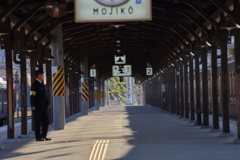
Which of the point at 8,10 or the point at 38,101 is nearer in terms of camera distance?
the point at 38,101

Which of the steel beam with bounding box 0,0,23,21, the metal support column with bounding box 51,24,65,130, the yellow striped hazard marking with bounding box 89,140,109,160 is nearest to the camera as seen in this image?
the yellow striped hazard marking with bounding box 89,140,109,160

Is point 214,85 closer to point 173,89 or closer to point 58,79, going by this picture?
point 58,79

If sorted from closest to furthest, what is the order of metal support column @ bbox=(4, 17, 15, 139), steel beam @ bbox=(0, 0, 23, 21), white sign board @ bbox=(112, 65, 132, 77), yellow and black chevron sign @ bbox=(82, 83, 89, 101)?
steel beam @ bbox=(0, 0, 23, 21) < metal support column @ bbox=(4, 17, 15, 139) < yellow and black chevron sign @ bbox=(82, 83, 89, 101) < white sign board @ bbox=(112, 65, 132, 77)

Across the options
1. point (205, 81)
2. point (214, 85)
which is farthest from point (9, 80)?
point (205, 81)

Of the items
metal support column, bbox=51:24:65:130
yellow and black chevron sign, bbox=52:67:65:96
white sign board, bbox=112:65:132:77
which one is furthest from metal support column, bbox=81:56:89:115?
yellow and black chevron sign, bbox=52:67:65:96

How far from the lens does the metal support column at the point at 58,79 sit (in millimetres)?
20328

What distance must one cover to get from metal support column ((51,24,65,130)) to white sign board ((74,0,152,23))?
920 centimetres

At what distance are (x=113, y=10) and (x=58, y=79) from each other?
30.8 feet

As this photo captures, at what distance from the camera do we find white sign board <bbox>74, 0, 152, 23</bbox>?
11.2 meters

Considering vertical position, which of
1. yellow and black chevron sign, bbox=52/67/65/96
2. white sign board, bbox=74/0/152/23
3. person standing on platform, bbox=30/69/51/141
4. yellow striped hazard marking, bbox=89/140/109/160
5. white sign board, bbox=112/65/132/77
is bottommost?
yellow striped hazard marking, bbox=89/140/109/160

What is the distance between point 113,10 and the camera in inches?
440

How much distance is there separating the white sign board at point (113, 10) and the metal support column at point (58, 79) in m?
9.20

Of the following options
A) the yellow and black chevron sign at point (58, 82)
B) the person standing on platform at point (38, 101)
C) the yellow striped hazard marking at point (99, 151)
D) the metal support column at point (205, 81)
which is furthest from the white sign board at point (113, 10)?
the yellow and black chevron sign at point (58, 82)

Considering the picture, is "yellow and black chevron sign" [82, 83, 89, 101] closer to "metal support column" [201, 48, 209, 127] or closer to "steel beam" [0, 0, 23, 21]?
"metal support column" [201, 48, 209, 127]
